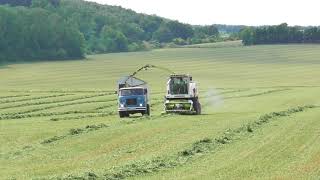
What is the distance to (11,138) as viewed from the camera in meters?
35.0

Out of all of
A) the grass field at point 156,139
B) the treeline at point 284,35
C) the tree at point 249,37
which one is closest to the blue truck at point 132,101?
the grass field at point 156,139

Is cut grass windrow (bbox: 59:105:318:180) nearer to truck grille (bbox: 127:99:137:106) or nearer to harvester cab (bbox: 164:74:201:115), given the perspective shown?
harvester cab (bbox: 164:74:201:115)

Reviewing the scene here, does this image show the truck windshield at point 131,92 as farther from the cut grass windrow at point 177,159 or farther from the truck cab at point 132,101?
the cut grass windrow at point 177,159

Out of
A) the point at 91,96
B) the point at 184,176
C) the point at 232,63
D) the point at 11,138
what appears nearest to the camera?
the point at 184,176

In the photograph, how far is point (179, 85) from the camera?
48.9 m

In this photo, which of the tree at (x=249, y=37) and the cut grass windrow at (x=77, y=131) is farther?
the tree at (x=249, y=37)

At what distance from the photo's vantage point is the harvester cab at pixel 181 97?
48.2 m

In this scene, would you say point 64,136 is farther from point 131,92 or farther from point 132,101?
point 131,92

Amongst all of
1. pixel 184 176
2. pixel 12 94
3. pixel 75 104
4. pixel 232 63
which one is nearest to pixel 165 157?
pixel 184 176

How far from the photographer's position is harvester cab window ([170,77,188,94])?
48.8 m

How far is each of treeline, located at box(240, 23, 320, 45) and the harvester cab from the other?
13991 centimetres

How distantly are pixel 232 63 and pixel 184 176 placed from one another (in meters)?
119

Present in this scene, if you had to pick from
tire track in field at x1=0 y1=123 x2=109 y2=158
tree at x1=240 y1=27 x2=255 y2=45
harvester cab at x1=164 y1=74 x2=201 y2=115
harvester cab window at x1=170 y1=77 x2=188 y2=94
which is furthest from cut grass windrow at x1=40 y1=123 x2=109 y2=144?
tree at x1=240 y1=27 x2=255 y2=45

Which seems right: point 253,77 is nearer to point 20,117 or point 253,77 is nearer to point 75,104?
point 75,104
